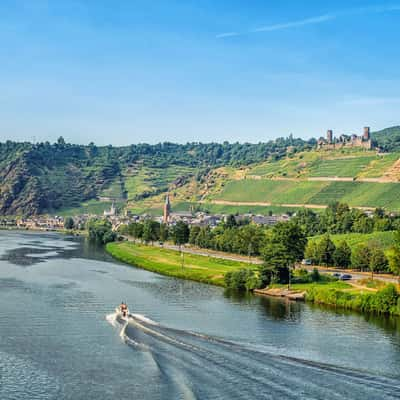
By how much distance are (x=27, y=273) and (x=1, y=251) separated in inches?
1739

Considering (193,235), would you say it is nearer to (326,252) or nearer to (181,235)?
(181,235)

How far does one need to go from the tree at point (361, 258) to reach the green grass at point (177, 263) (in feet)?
51.5

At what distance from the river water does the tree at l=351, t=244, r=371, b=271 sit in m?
24.1

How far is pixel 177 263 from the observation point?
11625 centimetres

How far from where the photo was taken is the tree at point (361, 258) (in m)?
97.6

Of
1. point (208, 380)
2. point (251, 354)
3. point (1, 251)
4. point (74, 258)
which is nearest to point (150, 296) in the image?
point (251, 354)

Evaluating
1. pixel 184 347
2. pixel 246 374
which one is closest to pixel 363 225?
pixel 184 347

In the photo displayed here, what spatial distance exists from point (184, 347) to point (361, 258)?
53258 mm

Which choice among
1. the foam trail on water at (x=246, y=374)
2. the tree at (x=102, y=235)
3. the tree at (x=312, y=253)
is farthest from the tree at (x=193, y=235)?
the foam trail on water at (x=246, y=374)

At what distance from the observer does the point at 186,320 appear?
209 ft

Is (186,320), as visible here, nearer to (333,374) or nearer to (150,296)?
(150,296)

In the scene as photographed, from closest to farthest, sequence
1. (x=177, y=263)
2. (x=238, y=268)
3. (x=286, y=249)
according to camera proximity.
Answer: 1. (x=286, y=249)
2. (x=238, y=268)
3. (x=177, y=263)

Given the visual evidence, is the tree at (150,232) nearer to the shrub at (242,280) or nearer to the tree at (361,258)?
the tree at (361,258)

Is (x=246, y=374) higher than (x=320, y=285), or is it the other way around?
(x=320, y=285)
